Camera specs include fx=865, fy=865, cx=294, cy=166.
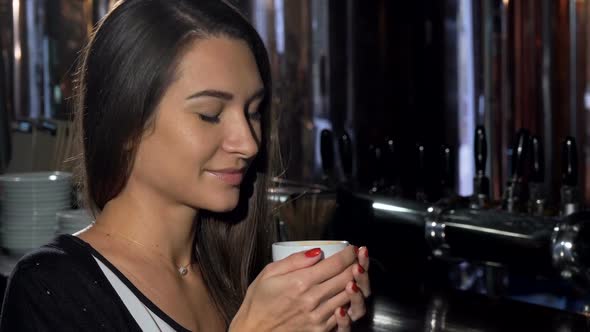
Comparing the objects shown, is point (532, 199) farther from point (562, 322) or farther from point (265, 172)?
point (265, 172)

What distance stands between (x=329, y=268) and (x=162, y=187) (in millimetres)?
337

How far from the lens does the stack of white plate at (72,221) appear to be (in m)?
2.51

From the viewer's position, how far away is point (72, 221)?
8.27 ft

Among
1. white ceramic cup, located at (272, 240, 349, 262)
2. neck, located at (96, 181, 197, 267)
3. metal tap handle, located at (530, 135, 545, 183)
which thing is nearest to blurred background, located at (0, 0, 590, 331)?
metal tap handle, located at (530, 135, 545, 183)

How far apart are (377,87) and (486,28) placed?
2.60ft

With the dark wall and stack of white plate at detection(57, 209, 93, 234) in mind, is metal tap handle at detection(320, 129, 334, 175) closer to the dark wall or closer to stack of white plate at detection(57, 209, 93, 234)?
stack of white plate at detection(57, 209, 93, 234)

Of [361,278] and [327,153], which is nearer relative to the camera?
[361,278]

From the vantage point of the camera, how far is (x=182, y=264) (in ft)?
5.32

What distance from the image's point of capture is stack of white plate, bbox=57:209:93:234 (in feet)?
8.23

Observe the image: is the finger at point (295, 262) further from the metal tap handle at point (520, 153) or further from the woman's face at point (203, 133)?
the metal tap handle at point (520, 153)

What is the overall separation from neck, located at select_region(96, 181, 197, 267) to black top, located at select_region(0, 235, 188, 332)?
0.10m

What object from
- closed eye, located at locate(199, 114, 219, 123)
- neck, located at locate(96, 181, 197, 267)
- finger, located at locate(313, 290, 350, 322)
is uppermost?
closed eye, located at locate(199, 114, 219, 123)

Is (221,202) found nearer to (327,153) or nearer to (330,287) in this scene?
(330,287)

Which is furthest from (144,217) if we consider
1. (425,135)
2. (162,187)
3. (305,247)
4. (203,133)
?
(425,135)
